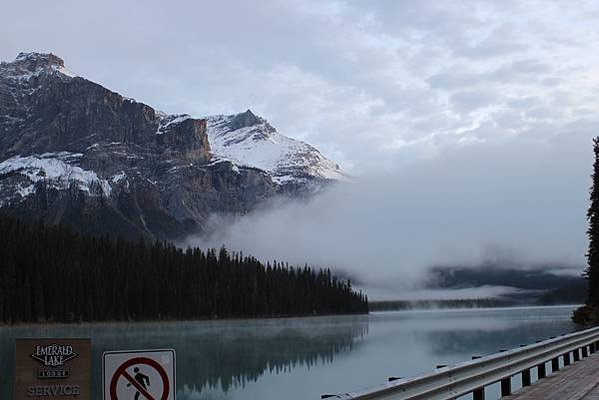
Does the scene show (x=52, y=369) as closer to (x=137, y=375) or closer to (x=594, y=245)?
(x=137, y=375)

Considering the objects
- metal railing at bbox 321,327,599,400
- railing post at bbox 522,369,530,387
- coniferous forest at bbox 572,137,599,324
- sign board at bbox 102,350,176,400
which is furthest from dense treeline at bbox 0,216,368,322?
sign board at bbox 102,350,176,400

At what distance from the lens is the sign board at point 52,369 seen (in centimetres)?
768

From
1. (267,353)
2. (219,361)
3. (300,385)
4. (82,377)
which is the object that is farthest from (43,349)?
(267,353)

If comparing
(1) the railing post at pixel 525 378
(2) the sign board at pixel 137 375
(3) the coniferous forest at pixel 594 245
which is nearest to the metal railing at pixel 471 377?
(1) the railing post at pixel 525 378

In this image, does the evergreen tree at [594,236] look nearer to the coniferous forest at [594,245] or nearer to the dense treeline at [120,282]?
the coniferous forest at [594,245]

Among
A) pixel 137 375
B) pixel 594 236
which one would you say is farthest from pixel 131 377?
pixel 594 236

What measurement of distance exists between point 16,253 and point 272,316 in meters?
67.4

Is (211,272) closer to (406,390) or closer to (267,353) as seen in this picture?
(267,353)

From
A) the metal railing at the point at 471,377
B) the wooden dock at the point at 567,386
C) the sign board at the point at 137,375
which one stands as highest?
the sign board at the point at 137,375

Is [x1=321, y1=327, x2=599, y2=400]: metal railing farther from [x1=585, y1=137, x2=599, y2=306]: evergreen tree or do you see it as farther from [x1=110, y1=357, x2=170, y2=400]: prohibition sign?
[x1=585, y1=137, x2=599, y2=306]: evergreen tree

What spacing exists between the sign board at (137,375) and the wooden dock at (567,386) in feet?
35.5

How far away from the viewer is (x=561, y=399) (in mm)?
15953

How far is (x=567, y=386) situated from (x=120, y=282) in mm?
136563

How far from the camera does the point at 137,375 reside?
7.39m
